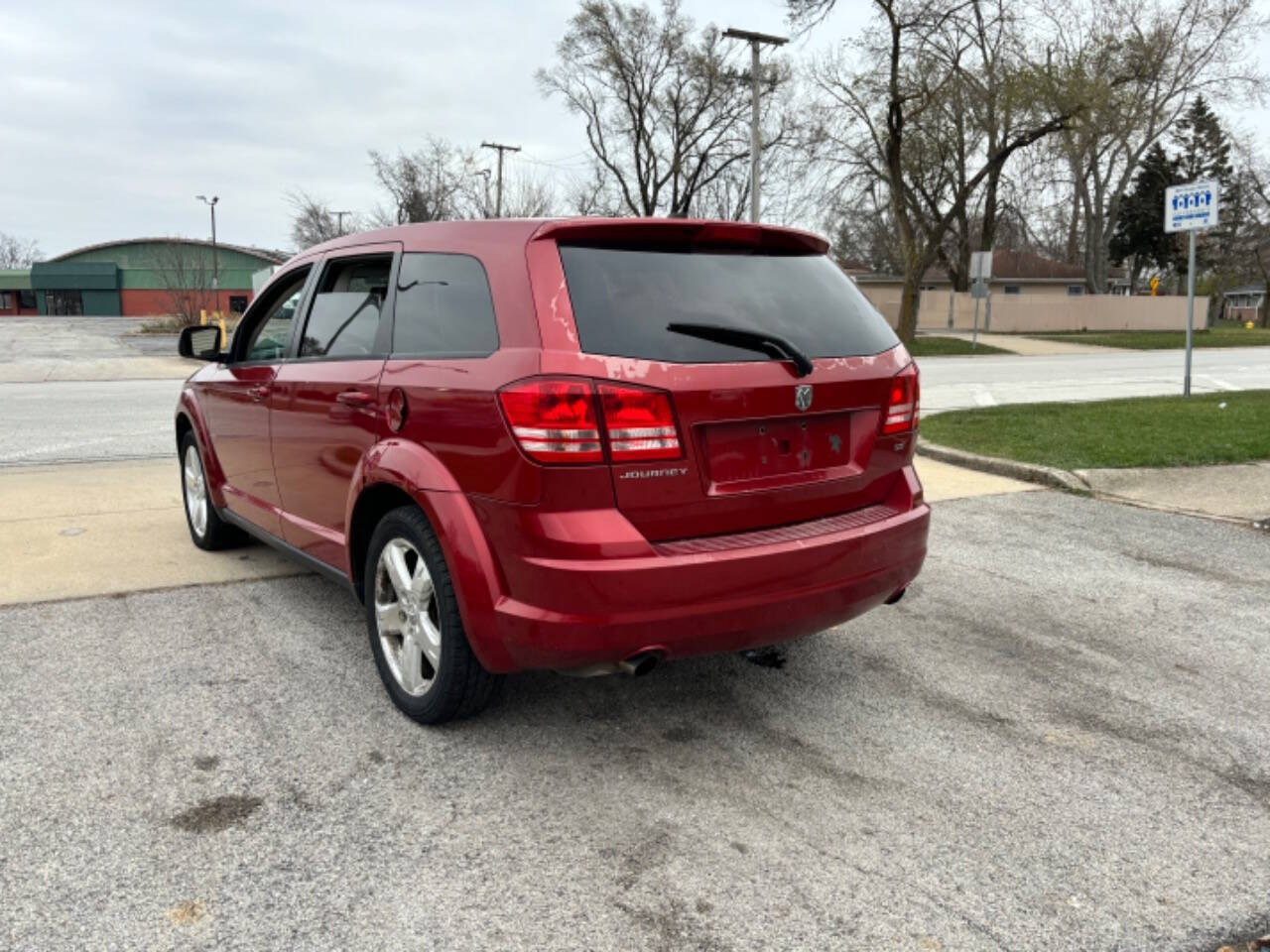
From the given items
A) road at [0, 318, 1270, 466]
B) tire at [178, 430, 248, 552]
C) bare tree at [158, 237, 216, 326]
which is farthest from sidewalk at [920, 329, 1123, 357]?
A: bare tree at [158, 237, 216, 326]

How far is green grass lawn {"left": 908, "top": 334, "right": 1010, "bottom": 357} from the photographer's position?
28656mm

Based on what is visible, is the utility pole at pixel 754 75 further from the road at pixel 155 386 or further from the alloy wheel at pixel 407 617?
the alloy wheel at pixel 407 617

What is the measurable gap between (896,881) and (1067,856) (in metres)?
0.51

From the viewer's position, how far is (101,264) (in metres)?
84.6

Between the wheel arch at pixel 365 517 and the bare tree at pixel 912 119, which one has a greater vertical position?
the bare tree at pixel 912 119

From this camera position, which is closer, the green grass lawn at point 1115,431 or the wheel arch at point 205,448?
the wheel arch at point 205,448

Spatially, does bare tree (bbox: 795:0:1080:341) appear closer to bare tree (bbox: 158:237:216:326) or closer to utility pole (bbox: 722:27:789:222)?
utility pole (bbox: 722:27:789:222)

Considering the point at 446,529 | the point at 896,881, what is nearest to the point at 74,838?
the point at 446,529

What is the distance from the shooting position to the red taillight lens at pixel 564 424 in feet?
9.00

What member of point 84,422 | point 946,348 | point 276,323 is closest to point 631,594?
point 276,323

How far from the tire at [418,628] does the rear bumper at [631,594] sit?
0.16 m

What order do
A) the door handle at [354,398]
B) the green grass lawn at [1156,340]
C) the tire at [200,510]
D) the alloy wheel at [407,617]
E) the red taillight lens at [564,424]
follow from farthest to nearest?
the green grass lawn at [1156,340]
the tire at [200,510]
the door handle at [354,398]
the alloy wheel at [407,617]
the red taillight lens at [564,424]

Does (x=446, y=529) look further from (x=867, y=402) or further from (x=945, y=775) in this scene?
(x=945, y=775)

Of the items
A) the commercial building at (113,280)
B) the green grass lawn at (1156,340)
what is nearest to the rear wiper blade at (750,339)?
the green grass lawn at (1156,340)
